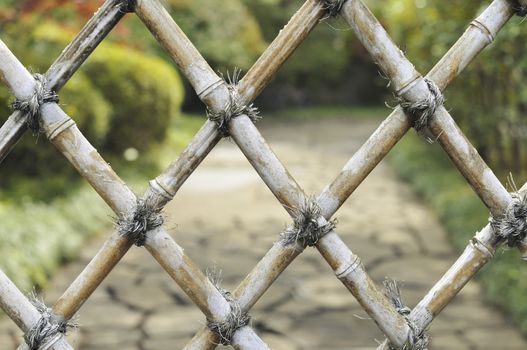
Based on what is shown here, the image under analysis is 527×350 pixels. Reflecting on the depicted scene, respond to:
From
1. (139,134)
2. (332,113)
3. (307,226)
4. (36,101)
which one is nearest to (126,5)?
(36,101)

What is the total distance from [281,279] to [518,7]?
3.24 metres

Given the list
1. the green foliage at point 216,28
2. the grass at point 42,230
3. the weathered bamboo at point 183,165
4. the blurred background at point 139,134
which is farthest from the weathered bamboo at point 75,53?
the green foliage at point 216,28

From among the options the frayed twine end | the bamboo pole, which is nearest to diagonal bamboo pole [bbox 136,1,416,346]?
the bamboo pole

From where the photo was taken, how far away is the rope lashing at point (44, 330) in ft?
4.66

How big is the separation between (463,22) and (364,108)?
38.2 ft

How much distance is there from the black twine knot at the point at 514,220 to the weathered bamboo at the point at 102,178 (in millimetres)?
586

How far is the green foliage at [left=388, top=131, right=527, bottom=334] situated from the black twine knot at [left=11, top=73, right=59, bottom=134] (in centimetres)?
106

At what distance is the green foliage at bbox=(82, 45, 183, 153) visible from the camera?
734 cm

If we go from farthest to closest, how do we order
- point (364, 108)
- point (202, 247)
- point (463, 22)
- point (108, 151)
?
point (364, 108) < point (108, 151) < point (463, 22) < point (202, 247)

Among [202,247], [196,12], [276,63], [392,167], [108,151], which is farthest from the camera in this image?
[196,12]

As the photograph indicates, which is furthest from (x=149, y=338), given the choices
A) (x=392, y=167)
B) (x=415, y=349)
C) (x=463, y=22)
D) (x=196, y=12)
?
(x=196, y=12)

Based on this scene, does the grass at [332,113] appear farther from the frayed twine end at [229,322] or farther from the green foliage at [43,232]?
the frayed twine end at [229,322]

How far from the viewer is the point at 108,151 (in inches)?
305

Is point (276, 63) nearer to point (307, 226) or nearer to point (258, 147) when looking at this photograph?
point (258, 147)
